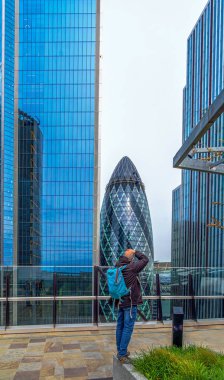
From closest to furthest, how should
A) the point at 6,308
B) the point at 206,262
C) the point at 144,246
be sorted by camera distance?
the point at 6,308 < the point at 206,262 < the point at 144,246

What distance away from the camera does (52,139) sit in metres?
83.5

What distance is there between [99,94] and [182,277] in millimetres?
74259

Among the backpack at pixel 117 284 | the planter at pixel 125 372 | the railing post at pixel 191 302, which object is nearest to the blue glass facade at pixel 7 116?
the railing post at pixel 191 302

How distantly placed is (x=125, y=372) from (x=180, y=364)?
2.71 feet

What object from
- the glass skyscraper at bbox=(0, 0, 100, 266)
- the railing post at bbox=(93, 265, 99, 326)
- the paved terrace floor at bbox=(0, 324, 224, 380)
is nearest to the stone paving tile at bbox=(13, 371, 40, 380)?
the paved terrace floor at bbox=(0, 324, 224, 380)

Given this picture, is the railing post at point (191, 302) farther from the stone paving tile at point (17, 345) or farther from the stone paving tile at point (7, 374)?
the stone paving tile at point (7, 374)

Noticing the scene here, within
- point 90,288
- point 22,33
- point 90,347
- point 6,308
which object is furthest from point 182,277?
point 22,33

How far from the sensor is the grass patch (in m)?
4.58

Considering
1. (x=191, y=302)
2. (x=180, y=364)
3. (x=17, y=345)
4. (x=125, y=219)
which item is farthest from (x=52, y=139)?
(x=180, y=364)

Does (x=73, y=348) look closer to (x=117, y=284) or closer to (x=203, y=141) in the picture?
(x=117, y=284)

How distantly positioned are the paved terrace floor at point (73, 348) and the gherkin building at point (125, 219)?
101 metres

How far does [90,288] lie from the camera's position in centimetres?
1073

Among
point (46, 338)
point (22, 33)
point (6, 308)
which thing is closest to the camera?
point (46, 338)

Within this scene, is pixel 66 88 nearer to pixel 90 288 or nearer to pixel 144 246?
pixel 144 246
